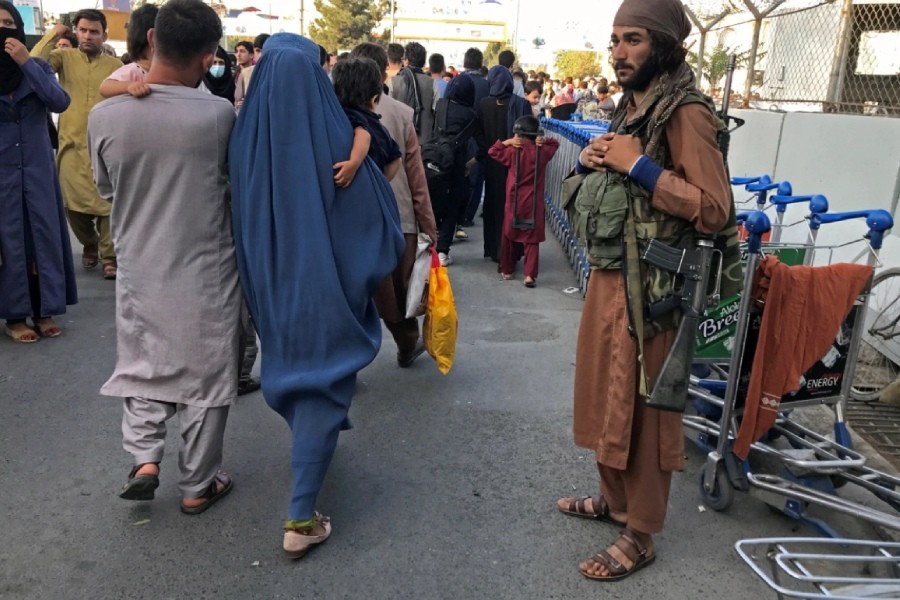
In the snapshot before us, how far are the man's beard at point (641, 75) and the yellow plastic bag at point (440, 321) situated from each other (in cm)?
181

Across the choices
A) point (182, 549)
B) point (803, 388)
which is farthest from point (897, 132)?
point (182, 549)

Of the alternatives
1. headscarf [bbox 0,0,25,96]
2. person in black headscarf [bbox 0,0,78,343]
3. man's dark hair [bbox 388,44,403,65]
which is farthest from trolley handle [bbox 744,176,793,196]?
man's dark hair [bbox 388,44,403,65]

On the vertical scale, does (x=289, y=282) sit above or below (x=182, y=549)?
above

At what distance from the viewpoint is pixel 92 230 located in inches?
261

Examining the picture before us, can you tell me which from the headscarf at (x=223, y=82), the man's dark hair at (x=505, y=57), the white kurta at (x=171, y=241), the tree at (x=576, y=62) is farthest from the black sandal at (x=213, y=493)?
the tree at (x=576, y=62)

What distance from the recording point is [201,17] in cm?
271

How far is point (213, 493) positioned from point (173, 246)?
1.08 metres

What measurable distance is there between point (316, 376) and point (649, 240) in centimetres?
127

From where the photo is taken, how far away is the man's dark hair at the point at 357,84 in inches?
139

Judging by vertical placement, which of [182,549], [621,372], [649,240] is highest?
[649,240]

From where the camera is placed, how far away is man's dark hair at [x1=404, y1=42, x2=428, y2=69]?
7742mm

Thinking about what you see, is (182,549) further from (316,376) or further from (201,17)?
(201,17)

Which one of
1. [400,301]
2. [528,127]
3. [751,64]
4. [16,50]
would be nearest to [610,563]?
[400,301]

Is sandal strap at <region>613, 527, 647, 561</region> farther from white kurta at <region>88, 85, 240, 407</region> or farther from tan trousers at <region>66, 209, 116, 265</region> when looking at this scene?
tan trousers at <region>66, 209, 116, 265</region>
